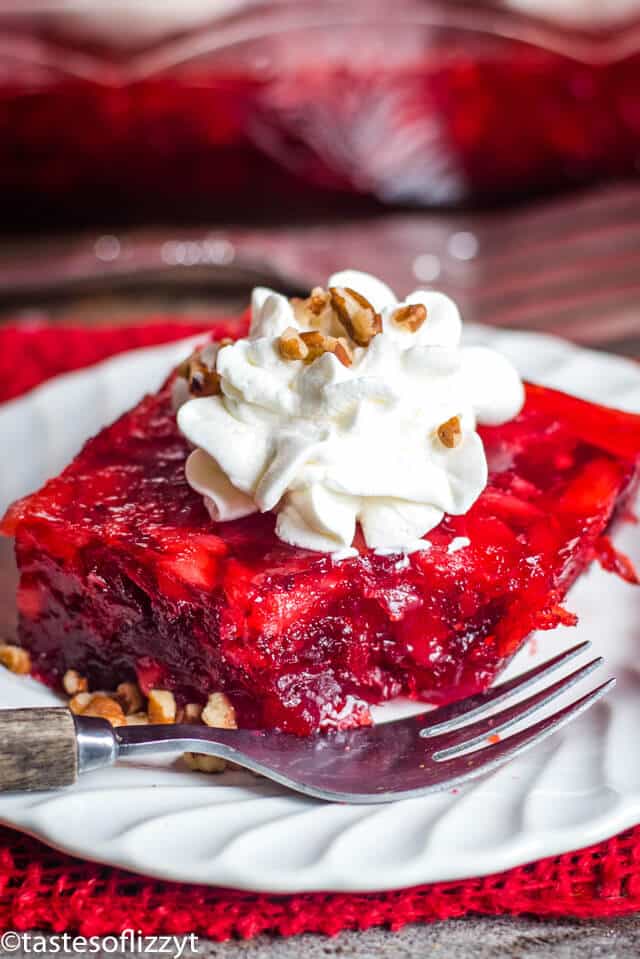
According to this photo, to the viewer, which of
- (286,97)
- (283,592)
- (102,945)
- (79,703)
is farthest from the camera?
(286,97)

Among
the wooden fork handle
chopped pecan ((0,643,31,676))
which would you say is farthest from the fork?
chopped pecan ((0,643,31,676))

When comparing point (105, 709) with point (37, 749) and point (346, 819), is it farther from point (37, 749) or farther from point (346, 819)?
point (346, 819)

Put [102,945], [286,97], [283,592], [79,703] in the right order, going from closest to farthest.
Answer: [102,945] → [283,592] → [79,703] → [286,97]

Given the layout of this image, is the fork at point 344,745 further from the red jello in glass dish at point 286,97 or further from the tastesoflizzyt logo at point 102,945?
the red jello in glass dish at point 286,97

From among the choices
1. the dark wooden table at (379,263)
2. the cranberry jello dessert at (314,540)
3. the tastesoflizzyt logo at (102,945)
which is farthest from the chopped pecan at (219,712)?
the dark wooden table at (379,263)

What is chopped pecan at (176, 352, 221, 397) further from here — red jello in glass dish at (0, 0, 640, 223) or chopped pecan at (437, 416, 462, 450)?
red jello in glass dish at (0, 0, 640, 223)

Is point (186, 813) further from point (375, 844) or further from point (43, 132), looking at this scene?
point (43, 132)

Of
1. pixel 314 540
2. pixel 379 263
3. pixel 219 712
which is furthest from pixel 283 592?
pixel 379 263
